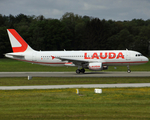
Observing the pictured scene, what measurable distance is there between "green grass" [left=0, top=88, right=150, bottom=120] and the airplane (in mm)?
21195

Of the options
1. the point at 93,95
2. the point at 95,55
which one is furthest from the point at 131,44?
the point at 93,95

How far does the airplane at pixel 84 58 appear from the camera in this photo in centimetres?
4038

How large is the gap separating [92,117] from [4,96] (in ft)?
28.0

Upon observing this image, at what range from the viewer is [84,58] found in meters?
41.4

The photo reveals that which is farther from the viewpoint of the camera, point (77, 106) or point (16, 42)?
point (16, 42)

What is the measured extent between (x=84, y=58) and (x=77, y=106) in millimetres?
26904

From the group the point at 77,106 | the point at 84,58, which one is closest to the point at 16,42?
the point at 84,58

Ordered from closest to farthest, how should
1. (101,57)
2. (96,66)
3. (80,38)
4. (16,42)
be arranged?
(96,66) < (101,57) < (16,42) < (80,38)

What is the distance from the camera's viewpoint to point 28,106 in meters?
14.8

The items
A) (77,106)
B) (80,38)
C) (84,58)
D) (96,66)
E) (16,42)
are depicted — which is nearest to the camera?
(77,106)

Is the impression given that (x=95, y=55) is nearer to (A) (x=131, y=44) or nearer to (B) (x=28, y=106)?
(B) (x=28, y=106)

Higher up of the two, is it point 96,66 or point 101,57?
point 101,57

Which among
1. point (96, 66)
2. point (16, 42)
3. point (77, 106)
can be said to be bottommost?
point (77, 106)

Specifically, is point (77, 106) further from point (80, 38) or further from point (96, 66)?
point (80, 38)
